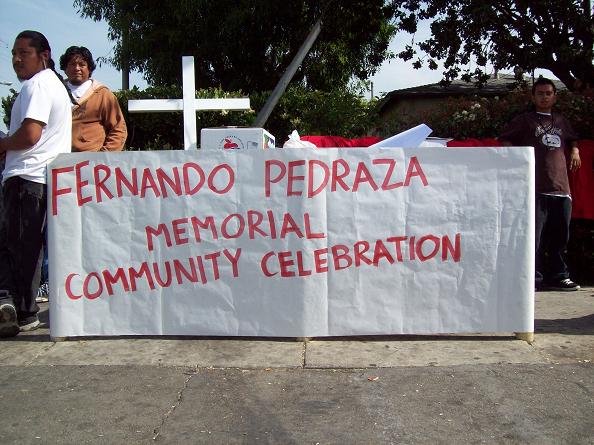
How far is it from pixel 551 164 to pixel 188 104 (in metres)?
3.54

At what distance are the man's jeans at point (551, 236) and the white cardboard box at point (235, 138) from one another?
272 cm

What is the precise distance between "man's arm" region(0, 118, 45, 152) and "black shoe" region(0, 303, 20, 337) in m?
1.04

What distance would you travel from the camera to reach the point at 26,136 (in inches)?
161

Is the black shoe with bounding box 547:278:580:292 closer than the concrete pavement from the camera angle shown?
No

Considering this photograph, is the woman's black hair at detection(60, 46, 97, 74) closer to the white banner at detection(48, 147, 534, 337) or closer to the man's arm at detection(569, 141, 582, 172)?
the white banner at detection(48, 147, 534, 337)

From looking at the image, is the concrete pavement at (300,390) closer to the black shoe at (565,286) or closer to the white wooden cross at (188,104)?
the black shoe at (565,286)

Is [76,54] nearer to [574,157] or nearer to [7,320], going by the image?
[7,320]

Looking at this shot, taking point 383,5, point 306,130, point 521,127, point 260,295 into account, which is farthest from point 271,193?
point 383,5

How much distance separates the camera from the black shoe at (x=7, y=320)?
4.14m

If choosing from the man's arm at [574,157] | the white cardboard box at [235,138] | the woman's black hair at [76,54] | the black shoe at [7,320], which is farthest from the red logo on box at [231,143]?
the man's arm at [574,157]

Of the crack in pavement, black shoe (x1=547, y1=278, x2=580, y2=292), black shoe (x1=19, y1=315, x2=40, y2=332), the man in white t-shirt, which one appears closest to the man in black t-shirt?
black shoe (x1=547, y1=278, x2=580, y2=292)

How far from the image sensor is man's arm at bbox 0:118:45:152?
A: 161 inches

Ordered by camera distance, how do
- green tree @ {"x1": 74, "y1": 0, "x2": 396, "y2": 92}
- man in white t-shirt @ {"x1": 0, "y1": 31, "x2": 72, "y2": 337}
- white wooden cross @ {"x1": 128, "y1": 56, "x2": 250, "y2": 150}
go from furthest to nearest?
green tree @ {"x1": 74, "y1": 0, "x2": 396, "y2": 92} < white wooden cross @ {"x1": 128, "y1": 56, "x2": 250, "y2": 150} < man in white t-shirt @ {"x1": 0, "y1": 31, "x2": 72, "y2": 337}

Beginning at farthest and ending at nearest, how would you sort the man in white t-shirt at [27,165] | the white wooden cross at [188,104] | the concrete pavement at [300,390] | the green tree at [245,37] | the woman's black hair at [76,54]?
the green tree at [245,37], the white wooden cross at [188,104], the woman's black hair at [76,54], the man in white t-shirt at [27,165], the concrete pavement at [300,390]
